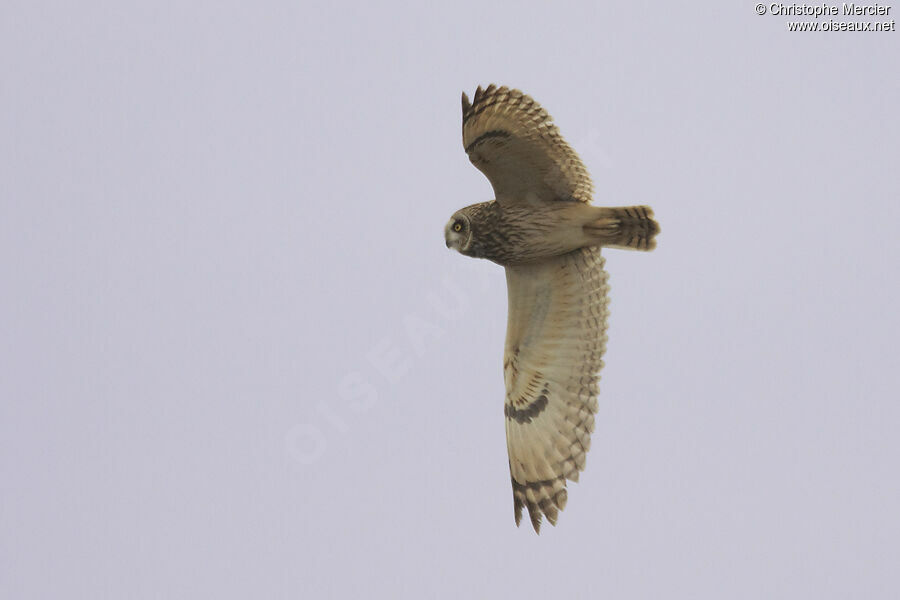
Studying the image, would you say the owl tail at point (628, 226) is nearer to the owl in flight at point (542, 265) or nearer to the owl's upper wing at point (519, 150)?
the owl in flight at point (542, 265)

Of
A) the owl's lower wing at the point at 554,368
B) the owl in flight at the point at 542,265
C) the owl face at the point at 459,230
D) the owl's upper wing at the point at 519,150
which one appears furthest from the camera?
the owl's lower wing at the point at 554,368

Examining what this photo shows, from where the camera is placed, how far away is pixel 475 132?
11195 millimetres

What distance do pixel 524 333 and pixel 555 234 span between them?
107cm

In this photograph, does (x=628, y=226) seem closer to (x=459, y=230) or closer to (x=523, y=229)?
(x=523, y=229)

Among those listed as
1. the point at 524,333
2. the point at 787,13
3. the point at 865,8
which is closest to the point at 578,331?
the point at 524,333

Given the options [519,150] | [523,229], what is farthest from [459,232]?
[519,150]

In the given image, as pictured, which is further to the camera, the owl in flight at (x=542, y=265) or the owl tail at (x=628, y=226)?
the owl tail at (x=628, y=226)

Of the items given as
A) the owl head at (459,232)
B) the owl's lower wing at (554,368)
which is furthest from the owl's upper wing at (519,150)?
the owl's lower wing at (554,368)

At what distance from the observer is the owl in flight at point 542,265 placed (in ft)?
37.0

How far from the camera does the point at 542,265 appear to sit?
471 inches

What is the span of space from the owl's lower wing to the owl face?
59cm

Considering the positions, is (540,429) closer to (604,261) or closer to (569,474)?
(569,474)

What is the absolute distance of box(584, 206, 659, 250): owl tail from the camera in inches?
453

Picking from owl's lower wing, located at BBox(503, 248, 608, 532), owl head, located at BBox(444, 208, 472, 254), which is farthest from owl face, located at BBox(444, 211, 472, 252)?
owl's lower wing, located at BBox(503, 248, 608, 532)
